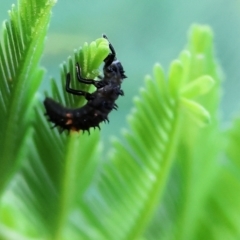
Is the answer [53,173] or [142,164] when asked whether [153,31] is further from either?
[53,173]

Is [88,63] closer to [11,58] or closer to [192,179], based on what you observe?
[11,58]

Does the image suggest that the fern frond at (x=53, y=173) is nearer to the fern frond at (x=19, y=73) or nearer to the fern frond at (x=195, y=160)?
the fern frond at (x=19, y=73)

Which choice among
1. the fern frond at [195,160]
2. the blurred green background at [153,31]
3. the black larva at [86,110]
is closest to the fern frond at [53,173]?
the black larva at [86,110]

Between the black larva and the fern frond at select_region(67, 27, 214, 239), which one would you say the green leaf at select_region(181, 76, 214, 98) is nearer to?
the fern frond at select_region(67, 27, 214, 239)

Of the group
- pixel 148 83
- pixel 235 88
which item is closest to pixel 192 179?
pixel 148 83

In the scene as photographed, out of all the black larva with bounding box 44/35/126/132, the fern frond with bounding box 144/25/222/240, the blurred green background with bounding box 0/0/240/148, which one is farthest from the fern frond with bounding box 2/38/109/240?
the blurred green background with bounding box 0/0/240/148

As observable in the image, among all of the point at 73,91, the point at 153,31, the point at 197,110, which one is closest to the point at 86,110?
the point at 73,91
